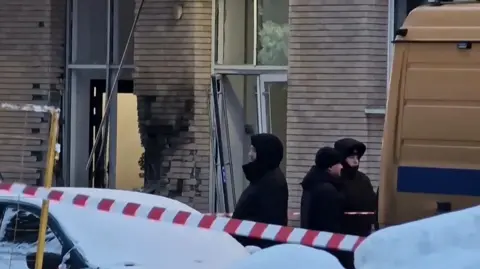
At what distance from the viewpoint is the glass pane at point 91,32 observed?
46.2 feet

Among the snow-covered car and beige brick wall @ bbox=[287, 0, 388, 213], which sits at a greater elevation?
beige brick wall @ bbox=[287, 0, 388, 213]

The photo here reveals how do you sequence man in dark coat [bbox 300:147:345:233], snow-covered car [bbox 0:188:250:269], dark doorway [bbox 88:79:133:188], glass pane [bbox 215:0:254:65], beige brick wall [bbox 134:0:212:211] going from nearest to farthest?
1. snow-covered car [bbox 0:188:250:269]
2. man in dark coat [bbox 300:147:345:233]
3. beige brick wall [bbox 134:0:212:211]
4. glass pane [bbox 215:0:254:65]
5. dark doorway [bbox 88:79:133:188]

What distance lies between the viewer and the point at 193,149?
506 inches

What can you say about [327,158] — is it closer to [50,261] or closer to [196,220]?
[196,220]

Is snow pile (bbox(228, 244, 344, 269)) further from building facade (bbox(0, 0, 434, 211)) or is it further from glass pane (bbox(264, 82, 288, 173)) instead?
glass pane (bbox(264, 82, 288, 173))

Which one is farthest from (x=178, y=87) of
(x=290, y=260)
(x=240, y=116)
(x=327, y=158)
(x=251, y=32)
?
(x=290, y=260)

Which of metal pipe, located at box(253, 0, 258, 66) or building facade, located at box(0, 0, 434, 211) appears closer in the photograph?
building facade, located at box(0, 0, 434, 211)

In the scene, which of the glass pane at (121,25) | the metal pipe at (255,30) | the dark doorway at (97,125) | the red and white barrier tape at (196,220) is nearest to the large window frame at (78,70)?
the glass pane at (121,25)

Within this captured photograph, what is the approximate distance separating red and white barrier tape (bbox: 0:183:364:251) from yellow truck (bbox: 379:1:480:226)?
608 millimetres

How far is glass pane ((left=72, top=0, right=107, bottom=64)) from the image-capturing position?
14.1m

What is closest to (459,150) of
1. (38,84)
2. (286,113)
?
(286,113)

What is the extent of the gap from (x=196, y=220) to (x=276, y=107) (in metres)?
5.52

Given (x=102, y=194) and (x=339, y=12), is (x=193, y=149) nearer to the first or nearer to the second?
(x=339, y=12)

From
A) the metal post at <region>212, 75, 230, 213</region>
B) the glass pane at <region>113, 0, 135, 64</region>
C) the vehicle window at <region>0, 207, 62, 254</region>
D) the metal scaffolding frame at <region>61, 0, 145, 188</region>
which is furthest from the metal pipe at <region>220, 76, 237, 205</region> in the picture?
the vehicle window at <region>0, 207, 62, 254</region>
